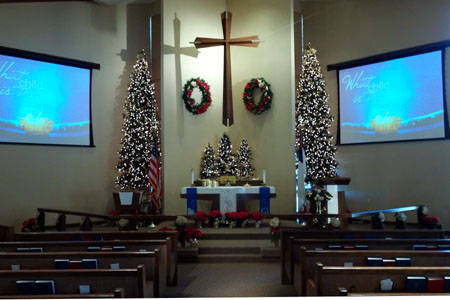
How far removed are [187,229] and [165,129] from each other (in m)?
4.54

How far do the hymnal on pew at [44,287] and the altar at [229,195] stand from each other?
6799 millimetres

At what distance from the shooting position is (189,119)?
38.8 feet

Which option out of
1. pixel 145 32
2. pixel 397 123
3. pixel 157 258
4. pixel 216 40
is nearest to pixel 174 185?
pixel 216 40

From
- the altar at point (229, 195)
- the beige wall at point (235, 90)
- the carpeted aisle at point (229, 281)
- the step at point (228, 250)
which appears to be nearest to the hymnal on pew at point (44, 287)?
the carpeted aisle at point (229, 281)

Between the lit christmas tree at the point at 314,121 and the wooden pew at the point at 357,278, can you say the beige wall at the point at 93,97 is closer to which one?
the lit christmas tree at the point at 314,121

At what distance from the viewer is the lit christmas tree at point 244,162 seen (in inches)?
461

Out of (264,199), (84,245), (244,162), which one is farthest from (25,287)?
(244,162)

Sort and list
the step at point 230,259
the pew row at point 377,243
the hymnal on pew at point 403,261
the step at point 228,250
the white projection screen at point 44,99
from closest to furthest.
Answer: the hymnal on pew at point 403,261
the pew row at point 377,243
the step at point 230,259
the step at point 228,250
the white projection screen at point 44,99

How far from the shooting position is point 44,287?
3186 mm

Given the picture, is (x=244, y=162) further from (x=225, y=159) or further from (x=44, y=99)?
(x=44, y=99)

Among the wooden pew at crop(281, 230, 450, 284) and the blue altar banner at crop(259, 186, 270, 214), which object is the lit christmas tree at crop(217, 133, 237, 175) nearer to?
the blue altar banner at crop(259, 186, 270, 214)

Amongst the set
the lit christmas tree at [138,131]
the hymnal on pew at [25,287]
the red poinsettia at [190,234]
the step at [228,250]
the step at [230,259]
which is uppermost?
the lit christmas tree at [138,131]

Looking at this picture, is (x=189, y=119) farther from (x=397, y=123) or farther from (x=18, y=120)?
(x=397, y=123)

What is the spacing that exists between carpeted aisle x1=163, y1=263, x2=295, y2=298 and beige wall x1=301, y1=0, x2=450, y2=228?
5.32 metres
